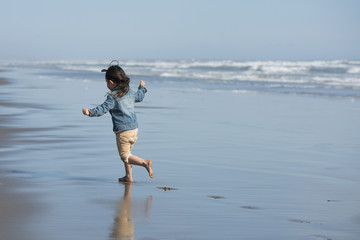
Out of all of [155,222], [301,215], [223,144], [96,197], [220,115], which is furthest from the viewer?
[220,115]

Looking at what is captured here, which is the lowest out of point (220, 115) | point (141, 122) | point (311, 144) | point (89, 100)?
point (311, 144)

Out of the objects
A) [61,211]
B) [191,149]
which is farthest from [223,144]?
[61,211]

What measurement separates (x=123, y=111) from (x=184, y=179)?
91cm

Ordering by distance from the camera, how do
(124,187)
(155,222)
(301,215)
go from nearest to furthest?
(155,222)
(301,215)
(124,187)

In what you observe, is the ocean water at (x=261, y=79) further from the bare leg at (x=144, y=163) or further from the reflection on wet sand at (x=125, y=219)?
the reflection on wet sand at (x=125, y=219)

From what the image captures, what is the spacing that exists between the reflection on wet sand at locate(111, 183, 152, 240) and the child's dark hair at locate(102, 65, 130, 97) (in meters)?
1.03

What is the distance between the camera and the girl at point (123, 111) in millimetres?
5383

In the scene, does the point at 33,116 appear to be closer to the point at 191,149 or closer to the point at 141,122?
the point at 141,122

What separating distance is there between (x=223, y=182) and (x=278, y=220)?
54.3 inches

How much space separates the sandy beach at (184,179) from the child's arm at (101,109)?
0.66m

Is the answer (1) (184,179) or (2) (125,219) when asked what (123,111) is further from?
Answer: (2) (125,219)

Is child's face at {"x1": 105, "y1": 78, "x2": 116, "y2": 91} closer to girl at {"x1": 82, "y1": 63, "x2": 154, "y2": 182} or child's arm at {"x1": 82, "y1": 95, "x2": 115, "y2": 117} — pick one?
girl at {"x1": 82, "y1": 63, "x2": 154, "y2": 182}

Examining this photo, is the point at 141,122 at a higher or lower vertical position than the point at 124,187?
higher

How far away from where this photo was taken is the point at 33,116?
10.6m
